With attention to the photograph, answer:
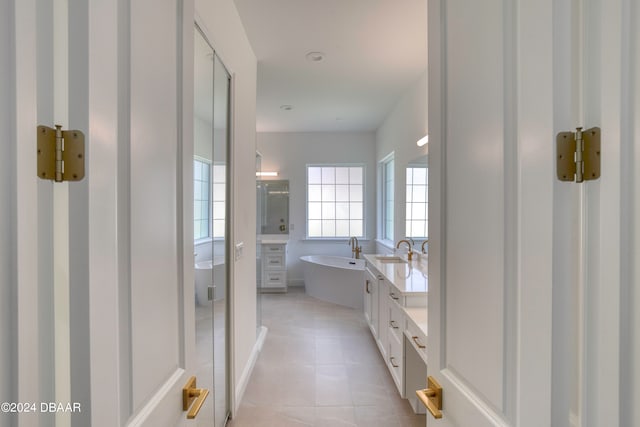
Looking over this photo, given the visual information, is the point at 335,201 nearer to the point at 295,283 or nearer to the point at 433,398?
the point at 295,283

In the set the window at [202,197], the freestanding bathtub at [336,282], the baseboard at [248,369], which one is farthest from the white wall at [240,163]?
the freestanding bathtub at [336,282]

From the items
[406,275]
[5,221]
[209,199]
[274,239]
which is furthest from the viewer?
[274,239]

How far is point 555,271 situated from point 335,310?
4.09 m

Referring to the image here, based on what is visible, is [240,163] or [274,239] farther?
[274,239]

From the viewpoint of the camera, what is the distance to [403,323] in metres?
2.16

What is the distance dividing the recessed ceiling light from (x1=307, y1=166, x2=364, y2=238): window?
3027mm

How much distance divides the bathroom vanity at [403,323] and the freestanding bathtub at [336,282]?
4.22 ft

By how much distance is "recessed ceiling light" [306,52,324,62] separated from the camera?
2.79 m

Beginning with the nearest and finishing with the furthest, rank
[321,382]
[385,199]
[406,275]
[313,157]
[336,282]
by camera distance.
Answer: [321,382] < [406,275] < [336,282] < [385,199] < [313,157]

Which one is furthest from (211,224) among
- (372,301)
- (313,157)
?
(313,157)

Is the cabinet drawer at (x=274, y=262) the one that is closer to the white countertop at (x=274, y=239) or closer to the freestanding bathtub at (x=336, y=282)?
the white countertop at (x=274, y=239)

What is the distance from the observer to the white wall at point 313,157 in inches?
227

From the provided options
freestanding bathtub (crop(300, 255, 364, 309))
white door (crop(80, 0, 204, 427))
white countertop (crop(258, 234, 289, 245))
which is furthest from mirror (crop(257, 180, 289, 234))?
white door (crop(80, 0, 204, 427))

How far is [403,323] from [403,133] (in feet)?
8.11
